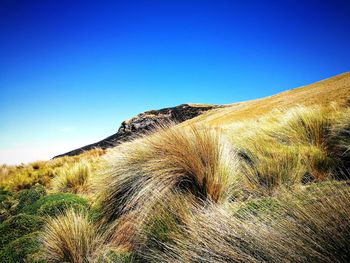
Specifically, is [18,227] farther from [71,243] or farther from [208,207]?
[208,207]

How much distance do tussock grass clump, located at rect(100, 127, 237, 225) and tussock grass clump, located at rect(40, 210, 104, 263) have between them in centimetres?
54

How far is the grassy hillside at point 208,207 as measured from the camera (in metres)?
1.41

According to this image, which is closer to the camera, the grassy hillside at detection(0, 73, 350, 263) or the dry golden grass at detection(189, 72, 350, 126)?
the grassy hillside at detection(0, 73, 350, 263)

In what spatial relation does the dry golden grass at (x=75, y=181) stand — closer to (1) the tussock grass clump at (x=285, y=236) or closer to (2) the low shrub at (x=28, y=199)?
(2) the low shrub at (x=28, y=199)

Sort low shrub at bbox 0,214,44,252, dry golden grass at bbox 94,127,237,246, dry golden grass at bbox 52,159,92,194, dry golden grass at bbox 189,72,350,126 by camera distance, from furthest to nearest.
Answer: dry golden grass at bbox 189,72,350,126 → dry golden grass at bbox 52,159,92,194 → low shrub at bbox 0,214,44,252 → dry golden grass at bbox 94,127,237,246

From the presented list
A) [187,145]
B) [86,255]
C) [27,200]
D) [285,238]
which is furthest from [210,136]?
[27,200]

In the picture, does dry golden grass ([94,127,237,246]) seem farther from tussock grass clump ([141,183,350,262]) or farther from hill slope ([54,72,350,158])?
tussock grass clump ([141,183,350,262])

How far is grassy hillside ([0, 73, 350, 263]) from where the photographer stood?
141 centimetres

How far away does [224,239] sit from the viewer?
5.49 ft

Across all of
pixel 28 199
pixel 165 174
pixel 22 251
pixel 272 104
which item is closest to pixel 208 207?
pixel 165 174

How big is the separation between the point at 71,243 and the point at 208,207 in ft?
4.86

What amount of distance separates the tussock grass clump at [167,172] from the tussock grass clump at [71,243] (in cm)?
54

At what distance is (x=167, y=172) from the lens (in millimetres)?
3219

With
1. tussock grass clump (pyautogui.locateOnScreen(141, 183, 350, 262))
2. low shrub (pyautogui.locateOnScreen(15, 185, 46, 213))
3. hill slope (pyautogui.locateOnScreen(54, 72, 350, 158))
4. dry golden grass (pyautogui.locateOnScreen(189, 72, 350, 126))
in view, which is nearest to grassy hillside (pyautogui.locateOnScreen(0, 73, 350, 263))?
tussock grass clump (pyautogui.locateOnScreen(141, 183, 350, 262))
